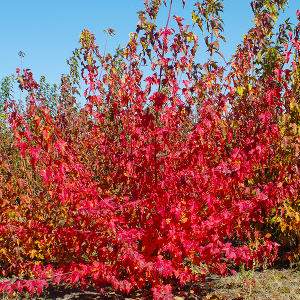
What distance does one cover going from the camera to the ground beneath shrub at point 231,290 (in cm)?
360

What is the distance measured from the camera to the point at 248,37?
459cm

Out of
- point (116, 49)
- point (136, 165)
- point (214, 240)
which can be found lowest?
point (214, 240)

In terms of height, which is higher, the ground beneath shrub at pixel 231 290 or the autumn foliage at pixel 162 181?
the autumn foliage at pixel 162 181

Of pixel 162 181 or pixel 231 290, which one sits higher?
pixel 162 181

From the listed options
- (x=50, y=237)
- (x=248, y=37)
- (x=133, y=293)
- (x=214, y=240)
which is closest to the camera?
(x=214, y=240)

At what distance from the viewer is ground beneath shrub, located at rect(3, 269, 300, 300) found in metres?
3.60

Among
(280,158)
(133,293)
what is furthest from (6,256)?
(280,158)

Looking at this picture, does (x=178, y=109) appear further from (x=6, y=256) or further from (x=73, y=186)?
(x=6, y=256)

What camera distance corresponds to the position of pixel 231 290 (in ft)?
12.4

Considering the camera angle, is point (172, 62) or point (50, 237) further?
point (50, 237)

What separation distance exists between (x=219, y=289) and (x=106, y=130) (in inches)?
118

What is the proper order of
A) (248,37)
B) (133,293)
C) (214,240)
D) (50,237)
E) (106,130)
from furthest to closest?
(106,130) → (248,37) → (50,237) → (133,293) → (214,240)

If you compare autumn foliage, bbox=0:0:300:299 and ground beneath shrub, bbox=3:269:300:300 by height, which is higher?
autumn foliage, bbox=0:0:300:299

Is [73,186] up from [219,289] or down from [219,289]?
up
